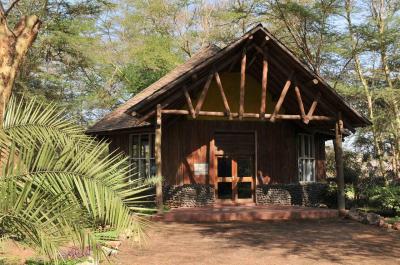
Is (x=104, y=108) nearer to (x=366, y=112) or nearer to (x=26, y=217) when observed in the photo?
(x=366, y=112)

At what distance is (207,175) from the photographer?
1683 centimetres

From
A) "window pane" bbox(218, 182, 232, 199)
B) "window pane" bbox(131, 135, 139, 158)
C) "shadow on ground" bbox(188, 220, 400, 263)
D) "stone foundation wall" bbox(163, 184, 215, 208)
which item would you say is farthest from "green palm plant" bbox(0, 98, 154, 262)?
"window pane" bbox(131, 135, 139, 158)

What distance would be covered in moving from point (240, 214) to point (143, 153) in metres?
4.95

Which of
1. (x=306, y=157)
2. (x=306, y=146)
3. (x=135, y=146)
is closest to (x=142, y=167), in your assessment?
(x=135, y=146)

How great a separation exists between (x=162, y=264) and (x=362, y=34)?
23707 millimetres

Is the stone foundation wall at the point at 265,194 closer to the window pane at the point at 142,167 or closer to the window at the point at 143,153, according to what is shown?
the window at the point at 143,153

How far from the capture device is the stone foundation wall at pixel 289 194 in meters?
17.5

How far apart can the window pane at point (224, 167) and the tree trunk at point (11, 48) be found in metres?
11.3

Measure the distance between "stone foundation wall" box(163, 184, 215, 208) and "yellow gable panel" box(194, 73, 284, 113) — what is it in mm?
2865

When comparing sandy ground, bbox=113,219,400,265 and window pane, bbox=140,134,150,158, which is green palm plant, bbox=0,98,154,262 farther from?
window pane, bbox=140,134,150,158

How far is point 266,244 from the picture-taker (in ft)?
34.8

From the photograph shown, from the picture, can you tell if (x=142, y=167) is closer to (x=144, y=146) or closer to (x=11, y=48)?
(x=144, y=146)

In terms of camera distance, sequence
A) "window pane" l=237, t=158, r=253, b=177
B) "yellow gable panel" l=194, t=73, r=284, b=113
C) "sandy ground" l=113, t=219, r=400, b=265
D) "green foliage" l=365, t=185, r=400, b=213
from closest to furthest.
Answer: "sandy ground" l=113, t=219, r=400, b=265 < "green foliage" l=365, t=185, r=400, b=213 < "yellow gable panel" l=194, t=73, r=284, b=113 < "window pane" l=237, t=158, r=253, b=177

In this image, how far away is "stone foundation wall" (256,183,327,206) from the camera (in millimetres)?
17500
